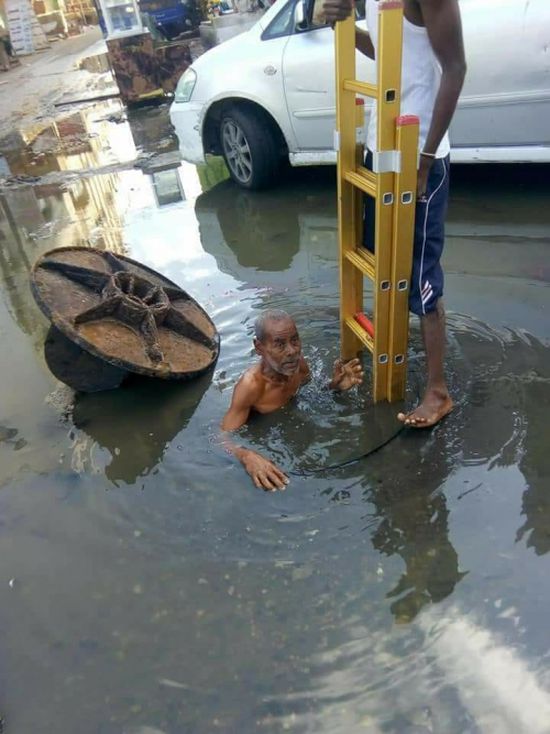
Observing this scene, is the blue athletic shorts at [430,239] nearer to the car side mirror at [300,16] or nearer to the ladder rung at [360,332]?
the ladder rung at [360,332]

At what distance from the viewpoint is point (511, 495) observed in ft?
8.27

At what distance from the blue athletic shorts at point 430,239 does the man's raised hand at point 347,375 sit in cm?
50

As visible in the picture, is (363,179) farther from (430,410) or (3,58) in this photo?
(3,58)

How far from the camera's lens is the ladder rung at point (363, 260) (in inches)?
111

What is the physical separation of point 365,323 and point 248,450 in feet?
2.96

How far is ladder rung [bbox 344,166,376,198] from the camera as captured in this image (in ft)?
8.45

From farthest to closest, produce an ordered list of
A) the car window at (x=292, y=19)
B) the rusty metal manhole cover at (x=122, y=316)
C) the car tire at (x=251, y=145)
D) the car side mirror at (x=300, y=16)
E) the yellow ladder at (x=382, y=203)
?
the car tire at (x=251, y=145), the car side mirror at (x=300, y=16), the car window at (x=292, y=19), the rusty metal manhole cover at (x=122, y=316), the yellow ladder at (x=382, y=203)

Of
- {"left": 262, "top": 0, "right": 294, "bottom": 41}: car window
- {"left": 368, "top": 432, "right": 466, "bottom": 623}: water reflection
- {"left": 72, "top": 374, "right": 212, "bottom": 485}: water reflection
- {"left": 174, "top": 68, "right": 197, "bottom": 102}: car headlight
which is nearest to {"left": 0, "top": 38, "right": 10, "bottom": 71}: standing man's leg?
{"left": 174, "top": 68, "right": 197, "bottom": 102}: car headlight

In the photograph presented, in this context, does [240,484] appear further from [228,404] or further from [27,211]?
[27,211]

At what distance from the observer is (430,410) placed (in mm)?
2918

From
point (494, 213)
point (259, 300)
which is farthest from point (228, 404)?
point (494, 213)

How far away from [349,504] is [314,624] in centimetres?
60

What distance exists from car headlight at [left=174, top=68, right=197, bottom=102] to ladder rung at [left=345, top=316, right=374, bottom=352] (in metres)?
4.18

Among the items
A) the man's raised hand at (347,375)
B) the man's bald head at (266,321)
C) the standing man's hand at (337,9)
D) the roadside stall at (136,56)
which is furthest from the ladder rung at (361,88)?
the roadside stall at (136,56)
